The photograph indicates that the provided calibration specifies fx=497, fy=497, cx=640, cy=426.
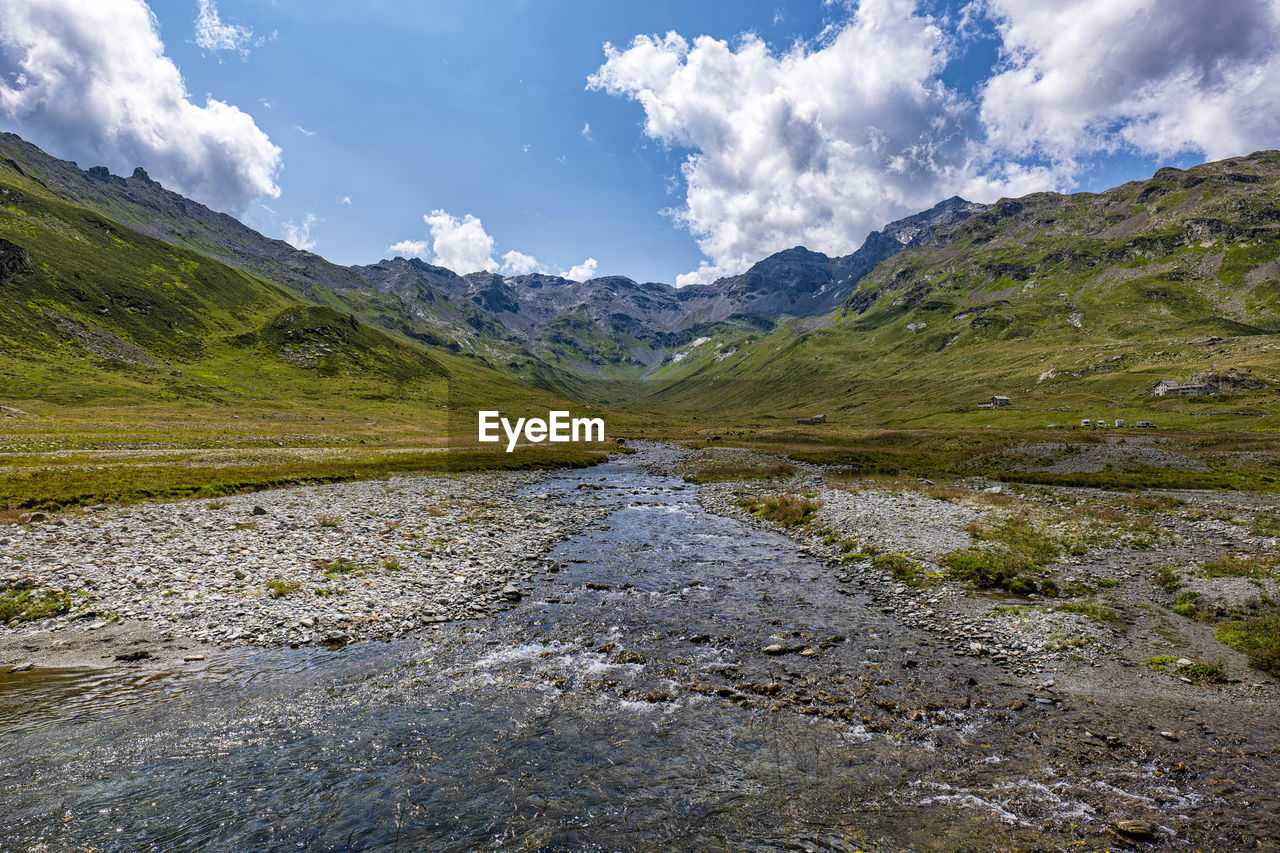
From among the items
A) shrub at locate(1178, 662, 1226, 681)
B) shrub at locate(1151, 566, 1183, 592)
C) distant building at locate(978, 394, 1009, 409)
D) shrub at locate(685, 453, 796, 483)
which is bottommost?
shrub at locate(1178, 662, 1226, 681)

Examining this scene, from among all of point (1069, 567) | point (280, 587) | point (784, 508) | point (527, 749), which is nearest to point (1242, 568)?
point (1069, 567)

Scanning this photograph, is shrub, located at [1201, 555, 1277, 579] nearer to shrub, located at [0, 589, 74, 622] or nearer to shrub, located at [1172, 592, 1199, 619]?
shrub, located at [1172, 592, 1199, 619]

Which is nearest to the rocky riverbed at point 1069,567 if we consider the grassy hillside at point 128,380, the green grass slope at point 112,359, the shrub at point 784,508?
the shrub at point 784,508

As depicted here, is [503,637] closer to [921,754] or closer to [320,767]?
[320,767]

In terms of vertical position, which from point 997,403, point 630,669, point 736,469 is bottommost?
point 630,669

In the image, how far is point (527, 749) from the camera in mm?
11930

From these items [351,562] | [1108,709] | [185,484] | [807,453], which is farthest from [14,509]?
[807,453]

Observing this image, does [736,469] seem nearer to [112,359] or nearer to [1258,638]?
[1258,638]

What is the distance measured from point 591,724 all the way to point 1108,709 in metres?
13.5

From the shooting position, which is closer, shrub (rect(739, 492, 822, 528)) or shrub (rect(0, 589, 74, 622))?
shrub (rect(0, 589, 74, 622))

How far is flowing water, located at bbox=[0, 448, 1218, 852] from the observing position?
937 centimetres

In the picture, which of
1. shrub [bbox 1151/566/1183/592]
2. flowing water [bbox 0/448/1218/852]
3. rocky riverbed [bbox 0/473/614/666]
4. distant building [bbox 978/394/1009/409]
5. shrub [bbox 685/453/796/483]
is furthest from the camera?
distant building [bbox 978/394/1009/409]

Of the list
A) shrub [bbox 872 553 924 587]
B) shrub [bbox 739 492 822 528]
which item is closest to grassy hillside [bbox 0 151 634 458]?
shrub [bbox 739 492 822 528]

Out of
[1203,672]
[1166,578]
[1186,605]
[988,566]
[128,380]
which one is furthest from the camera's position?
[128,380]
